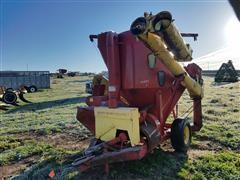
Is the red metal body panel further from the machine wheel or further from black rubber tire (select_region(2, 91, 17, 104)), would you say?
black rubber tire (select_region(2, 91, 17, 104))

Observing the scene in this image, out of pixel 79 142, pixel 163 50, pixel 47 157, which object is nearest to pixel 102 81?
pixel 79 142

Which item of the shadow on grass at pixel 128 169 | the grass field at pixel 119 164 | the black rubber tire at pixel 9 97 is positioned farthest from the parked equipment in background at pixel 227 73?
the shadow on grass at pixel 128 169

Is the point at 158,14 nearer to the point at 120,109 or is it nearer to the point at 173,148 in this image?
the point at 120,109

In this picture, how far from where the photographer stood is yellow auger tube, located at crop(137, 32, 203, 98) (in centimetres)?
394

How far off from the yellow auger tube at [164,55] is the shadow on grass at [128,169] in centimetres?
135

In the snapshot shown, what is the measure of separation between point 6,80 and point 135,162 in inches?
1148

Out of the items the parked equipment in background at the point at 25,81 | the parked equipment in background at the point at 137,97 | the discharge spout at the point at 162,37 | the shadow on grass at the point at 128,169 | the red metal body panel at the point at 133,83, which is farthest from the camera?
the parked equipment in background at the point at 25,81

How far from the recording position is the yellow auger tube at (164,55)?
394 centimetres

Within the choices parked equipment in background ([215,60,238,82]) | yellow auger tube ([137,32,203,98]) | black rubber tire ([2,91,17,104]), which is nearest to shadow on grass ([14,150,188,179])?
yellow auger tube ([137,32,203,98])

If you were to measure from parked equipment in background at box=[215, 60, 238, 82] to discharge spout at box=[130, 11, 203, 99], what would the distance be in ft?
74.8

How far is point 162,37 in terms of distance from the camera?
375 cm

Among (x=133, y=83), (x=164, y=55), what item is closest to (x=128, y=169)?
(x=133, y=83)

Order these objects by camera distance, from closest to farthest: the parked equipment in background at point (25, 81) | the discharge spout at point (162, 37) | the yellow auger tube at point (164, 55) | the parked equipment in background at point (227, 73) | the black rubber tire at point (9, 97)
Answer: the discharge spout at point (162, 37)
the yellow auger tube at point (164, 55)
the black rubber tire at point (9, 97)
the parked equipment in background at point (227, 73)
the parked equipment in background at point (25, 81)

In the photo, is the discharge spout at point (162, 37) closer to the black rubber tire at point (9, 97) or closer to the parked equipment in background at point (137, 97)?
the parked equipment in background at point (137, 97)
